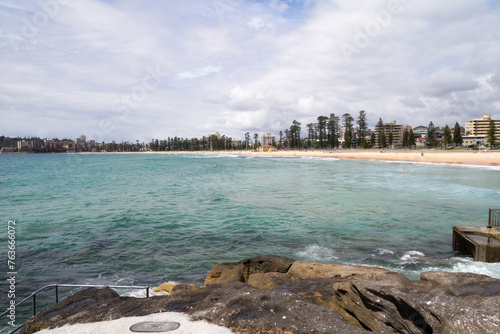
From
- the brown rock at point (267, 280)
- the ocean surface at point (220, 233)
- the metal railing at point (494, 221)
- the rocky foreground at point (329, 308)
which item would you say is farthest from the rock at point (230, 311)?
the metal railing at point (494, 221)

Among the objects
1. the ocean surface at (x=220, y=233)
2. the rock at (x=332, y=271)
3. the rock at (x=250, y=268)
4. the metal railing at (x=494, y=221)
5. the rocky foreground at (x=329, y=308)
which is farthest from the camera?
the metal railing at (x=494, y=221)

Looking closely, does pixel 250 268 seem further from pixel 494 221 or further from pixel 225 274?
pixel 494 221

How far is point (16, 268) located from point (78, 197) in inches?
704

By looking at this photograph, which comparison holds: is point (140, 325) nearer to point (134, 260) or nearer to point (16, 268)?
point (134, 260)

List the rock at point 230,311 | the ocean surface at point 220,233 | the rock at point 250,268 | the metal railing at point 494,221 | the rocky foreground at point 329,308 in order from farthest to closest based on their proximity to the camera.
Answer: the metal railing at point 494,221, the ocean surface at point 220,233, the rock at point 250,268, the rock at point 230,311, the rocky foreground at point 329,308

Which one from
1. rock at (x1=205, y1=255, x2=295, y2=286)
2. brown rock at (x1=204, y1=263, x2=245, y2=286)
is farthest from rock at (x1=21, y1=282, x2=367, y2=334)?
rock at (x1=205, y1=255, x2=295, y2=286)

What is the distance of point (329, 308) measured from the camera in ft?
15.7

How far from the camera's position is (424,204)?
2031 cm

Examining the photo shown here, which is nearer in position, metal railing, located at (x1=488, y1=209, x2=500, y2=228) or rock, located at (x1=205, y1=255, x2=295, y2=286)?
rock, located at (x1=205, y1=255, x2=295, y2=286)

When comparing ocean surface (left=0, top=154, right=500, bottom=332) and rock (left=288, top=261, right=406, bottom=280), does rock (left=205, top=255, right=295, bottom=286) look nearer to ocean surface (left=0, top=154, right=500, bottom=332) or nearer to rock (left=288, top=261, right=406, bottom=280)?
rock (left=288, top=261, right=406, bottom=280)

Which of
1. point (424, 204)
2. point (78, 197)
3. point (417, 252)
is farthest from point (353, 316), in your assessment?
point (78, 197)

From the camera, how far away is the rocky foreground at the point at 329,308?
366 centimetres

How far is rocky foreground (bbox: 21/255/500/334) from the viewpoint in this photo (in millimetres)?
3658

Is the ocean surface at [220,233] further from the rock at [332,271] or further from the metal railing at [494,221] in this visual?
the rock at [332,271]
